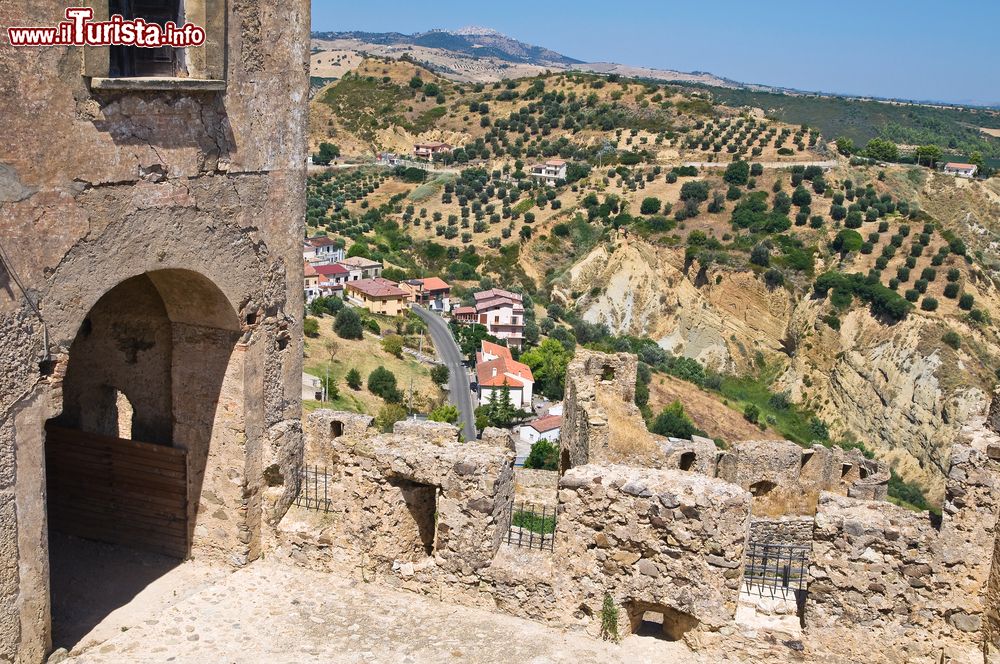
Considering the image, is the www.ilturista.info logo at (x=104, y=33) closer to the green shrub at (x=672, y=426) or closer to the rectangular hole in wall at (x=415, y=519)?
the rectangular hole in wall at (x=415, y=519)

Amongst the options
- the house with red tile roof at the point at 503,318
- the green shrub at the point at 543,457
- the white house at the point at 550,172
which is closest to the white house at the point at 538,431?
the green shrub at the point at 543,457

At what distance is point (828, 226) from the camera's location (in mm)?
63688

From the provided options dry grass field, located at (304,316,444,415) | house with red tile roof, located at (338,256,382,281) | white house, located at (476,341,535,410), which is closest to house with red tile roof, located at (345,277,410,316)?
house with red tile roof, located at (338,256,382,281)

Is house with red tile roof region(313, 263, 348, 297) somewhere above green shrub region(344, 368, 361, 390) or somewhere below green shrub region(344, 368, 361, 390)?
above

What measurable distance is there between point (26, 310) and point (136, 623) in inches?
126

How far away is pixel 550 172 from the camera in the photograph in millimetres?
83375

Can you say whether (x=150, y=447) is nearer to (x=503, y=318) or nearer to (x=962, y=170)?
(x=503, y=318)

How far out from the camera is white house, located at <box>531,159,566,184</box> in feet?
270

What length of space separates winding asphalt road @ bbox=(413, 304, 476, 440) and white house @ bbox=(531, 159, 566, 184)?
23.8 metres

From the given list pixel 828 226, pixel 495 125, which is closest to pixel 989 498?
pixel 828 226

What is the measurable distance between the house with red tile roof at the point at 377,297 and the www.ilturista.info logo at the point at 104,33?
53706 millimetres

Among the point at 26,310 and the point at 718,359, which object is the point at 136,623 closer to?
the point at 26,310

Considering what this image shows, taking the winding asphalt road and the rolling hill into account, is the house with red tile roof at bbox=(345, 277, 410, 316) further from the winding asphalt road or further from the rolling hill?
the rolling hill

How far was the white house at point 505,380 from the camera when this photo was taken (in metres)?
49.3
